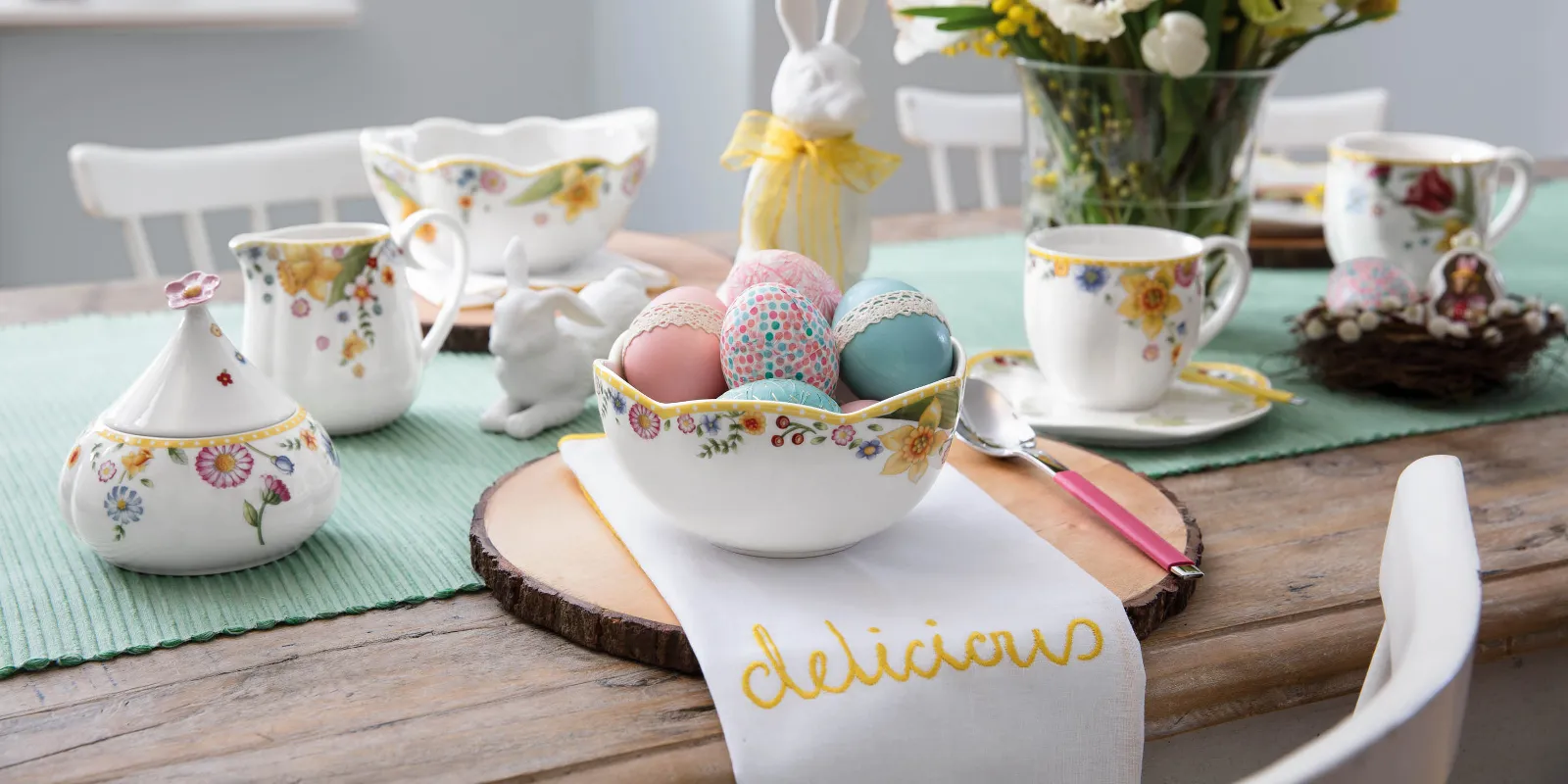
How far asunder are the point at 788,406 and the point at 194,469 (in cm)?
30

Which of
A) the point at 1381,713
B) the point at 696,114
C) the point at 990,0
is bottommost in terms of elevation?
the point at 696,114

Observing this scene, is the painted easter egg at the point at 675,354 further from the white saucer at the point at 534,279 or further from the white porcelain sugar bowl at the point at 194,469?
the white saucer at the point at 534,279

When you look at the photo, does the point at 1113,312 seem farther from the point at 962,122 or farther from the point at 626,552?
the point at 962,122

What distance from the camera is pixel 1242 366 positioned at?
1.04 meters

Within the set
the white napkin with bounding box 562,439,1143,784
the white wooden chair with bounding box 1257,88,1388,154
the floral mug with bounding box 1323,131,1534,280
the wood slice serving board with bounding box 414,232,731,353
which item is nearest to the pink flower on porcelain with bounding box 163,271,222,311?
the white napkin with bounding box 562,439,1143,784

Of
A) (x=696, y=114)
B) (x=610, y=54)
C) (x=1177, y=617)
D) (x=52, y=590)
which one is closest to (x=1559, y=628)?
(x=1177, y=617)

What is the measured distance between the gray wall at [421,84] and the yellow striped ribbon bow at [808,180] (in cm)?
137

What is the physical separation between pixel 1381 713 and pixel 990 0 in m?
0.82

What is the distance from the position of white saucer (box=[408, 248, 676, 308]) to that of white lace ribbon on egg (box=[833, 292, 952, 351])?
48cm

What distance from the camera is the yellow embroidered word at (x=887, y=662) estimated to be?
0.53m

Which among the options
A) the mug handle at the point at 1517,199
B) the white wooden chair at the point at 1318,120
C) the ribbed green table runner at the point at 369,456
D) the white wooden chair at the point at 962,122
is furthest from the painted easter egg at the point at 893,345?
the white wooden chair at the point at 1318,120

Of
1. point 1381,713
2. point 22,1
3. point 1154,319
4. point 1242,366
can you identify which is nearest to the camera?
point 1381,713

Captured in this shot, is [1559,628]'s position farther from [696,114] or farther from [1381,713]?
[696,114]

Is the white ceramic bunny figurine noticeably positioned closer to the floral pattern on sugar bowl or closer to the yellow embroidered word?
the floral pattern on sugar bowl
